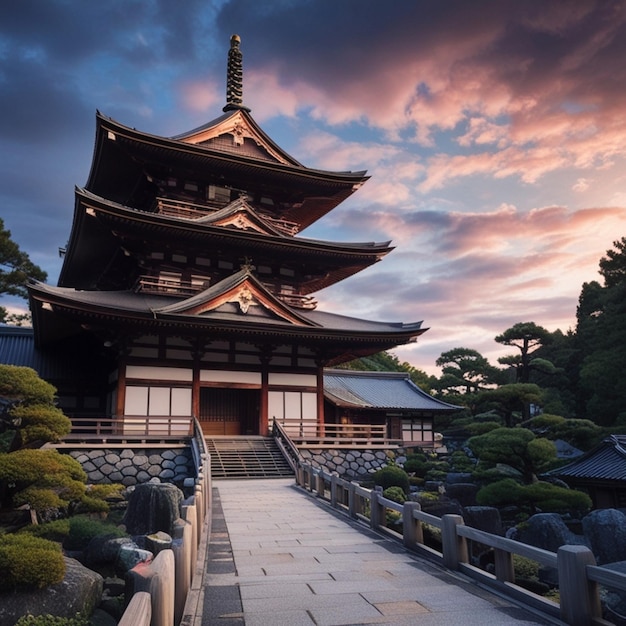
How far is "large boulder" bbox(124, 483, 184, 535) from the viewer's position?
1288cm

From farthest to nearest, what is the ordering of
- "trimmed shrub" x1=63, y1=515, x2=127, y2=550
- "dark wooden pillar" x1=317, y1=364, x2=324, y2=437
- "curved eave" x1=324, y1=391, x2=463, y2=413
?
1. "curved eave" x1=324, y1=391, x2=463, y2=413
2. "dark wooden pillar" x1=317, y1=364, x2=324, y2=437
3. "trimmed shrub" x1=63, y1=515, x2=127, y2=550

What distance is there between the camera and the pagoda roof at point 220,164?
23969 mm

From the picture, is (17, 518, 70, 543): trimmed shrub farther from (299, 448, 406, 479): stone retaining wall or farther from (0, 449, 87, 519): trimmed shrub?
(299, 448, 406, 479): stone retaining wall

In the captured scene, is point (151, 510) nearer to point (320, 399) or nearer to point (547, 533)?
point (547, 533)

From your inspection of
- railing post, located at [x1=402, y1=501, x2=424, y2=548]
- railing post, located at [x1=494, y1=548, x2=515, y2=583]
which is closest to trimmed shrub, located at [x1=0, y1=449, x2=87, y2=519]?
railing post, located at [x1=402, y1=501, x2=424, y2=548]

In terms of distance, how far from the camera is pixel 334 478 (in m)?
14.3

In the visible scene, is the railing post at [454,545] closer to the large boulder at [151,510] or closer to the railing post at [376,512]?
the railing post at [376,512]

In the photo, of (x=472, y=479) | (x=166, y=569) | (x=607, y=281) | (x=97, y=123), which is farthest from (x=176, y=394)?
(x=607, y=281)

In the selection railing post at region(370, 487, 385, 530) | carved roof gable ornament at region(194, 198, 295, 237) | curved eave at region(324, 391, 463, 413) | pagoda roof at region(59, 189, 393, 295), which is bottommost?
railing post at region(370, 487, 385, 530)

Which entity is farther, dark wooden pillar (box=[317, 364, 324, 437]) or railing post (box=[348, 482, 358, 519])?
dark wooden pillar (box=[317, 364, 324, 437])

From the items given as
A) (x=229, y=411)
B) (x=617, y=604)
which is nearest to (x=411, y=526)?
(x=617, y=604)

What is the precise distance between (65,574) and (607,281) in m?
55.7

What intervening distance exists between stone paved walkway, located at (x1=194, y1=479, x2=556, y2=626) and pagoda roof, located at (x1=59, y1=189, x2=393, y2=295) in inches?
526

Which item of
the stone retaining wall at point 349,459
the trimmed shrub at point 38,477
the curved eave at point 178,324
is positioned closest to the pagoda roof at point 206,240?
the curved eave at point 178,324
